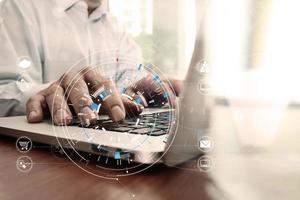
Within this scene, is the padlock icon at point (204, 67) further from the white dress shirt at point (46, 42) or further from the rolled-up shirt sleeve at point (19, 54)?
the rolled-up shirt sleeve at point (19, 54)

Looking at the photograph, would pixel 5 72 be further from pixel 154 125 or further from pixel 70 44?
pixel 154 125

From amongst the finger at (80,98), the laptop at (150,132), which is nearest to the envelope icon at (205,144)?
the laptop at (150,132)

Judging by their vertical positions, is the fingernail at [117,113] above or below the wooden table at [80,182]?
above

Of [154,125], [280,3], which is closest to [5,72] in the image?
[154,125]

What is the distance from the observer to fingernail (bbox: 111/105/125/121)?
0.34m

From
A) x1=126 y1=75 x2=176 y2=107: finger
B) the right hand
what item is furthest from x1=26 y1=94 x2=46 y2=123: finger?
x1=126 y1=75 x2=176 y2=107: finger

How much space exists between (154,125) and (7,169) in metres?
0.16

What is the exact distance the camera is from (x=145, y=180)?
28 centimetres

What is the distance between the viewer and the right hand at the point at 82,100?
0.34 meters

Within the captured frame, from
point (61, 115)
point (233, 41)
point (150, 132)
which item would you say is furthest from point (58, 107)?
point (233, 41)

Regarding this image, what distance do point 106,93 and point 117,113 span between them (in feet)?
0.09
